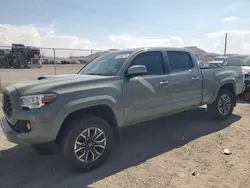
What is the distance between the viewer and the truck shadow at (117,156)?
3.34 metres

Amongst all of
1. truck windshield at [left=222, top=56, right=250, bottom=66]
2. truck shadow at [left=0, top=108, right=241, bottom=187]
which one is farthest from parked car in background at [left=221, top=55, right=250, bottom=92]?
truck shadow at [left=0, top=108, right=241, bottom=187]

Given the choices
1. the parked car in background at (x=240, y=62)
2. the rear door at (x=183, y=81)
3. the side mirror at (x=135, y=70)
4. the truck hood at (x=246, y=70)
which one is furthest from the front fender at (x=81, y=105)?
the parked car in background at (x=240, y=62)

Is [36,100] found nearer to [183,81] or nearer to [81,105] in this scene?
[81,105]

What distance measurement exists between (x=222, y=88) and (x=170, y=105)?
7.19ft

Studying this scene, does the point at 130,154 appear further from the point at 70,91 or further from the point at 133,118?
the point at 70,91

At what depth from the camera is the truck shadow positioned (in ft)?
11.0

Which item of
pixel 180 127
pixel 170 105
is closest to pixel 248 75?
pixel 180 127

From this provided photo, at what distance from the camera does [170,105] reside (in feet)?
15.4

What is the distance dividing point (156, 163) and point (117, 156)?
706 millimetres

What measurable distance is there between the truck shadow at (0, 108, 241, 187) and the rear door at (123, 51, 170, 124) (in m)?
0.61

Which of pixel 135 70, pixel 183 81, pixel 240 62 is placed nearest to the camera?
pixel 135 70

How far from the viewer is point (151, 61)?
4.55 meters

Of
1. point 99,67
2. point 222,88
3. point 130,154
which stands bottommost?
point 130,154

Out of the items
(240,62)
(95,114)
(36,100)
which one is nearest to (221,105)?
(95,114)
